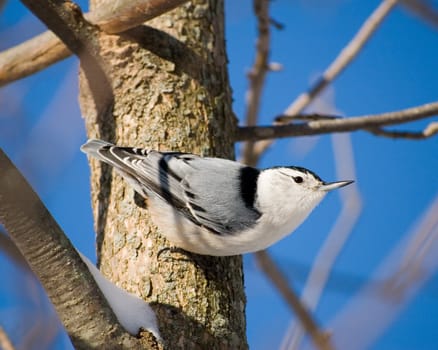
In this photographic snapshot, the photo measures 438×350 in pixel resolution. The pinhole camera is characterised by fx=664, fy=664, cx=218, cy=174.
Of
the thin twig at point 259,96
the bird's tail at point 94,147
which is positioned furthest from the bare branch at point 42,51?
the thin twig at point 259,96

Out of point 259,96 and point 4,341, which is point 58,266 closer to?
point 4,341

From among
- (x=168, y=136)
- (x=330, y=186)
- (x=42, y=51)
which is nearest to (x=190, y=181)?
(x=168, y=136)

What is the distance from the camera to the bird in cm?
218

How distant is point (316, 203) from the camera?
2.42 meters

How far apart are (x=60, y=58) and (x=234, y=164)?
0.87 m

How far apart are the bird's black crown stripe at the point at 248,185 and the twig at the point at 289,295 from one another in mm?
461

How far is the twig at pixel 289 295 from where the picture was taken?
7.87 ft

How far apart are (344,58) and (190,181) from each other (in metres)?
1.17

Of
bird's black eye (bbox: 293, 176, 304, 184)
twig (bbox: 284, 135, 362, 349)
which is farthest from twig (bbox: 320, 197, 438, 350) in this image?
bird's black eye (bbox: 293, 176, 304, 184)

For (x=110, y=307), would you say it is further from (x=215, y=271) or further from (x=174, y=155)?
(x=174, y=155)

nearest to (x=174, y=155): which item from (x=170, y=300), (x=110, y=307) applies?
(x=170, y=300)

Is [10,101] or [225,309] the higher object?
[10,101]

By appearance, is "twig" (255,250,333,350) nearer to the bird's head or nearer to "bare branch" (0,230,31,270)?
the bird's head

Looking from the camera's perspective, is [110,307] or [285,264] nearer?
[110,307]
